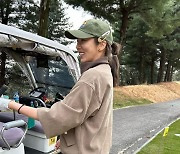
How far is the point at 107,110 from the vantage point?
203 cm

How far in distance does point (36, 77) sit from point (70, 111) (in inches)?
192

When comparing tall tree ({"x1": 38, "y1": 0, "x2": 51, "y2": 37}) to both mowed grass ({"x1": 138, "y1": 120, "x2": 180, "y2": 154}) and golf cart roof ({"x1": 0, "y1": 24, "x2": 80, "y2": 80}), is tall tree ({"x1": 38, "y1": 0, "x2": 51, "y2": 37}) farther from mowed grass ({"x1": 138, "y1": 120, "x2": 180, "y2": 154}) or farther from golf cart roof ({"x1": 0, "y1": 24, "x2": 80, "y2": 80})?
golf cart roof ({"x1": 0, "y1": 24, "x2": 80, "y2": 80})

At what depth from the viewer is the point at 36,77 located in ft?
21.7

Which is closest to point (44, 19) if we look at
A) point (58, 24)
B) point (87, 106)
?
point (58, 24)

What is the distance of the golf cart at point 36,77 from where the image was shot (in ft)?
11.3

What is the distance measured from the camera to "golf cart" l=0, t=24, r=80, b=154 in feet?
11.3

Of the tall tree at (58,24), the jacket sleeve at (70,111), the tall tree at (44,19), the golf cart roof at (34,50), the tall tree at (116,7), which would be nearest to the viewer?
the jacket sleeve at (70,111)

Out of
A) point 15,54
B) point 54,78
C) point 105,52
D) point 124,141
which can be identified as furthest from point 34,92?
point 105,52

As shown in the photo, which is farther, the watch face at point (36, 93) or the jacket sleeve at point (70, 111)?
the watch face at point (36, 93)

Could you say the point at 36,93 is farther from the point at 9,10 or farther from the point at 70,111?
the point at 9,10

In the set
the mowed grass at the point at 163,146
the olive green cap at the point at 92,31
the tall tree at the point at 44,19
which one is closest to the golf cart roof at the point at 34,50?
the olive green cap at the point at 92,31

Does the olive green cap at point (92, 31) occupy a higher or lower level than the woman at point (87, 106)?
higher

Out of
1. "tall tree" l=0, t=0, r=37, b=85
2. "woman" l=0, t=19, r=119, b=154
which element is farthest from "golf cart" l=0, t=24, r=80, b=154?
"tall tree" l=0, t=0, r=37, b=85

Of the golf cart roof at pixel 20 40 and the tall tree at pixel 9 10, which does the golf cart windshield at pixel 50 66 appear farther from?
the tall tree at pixel 9 10
